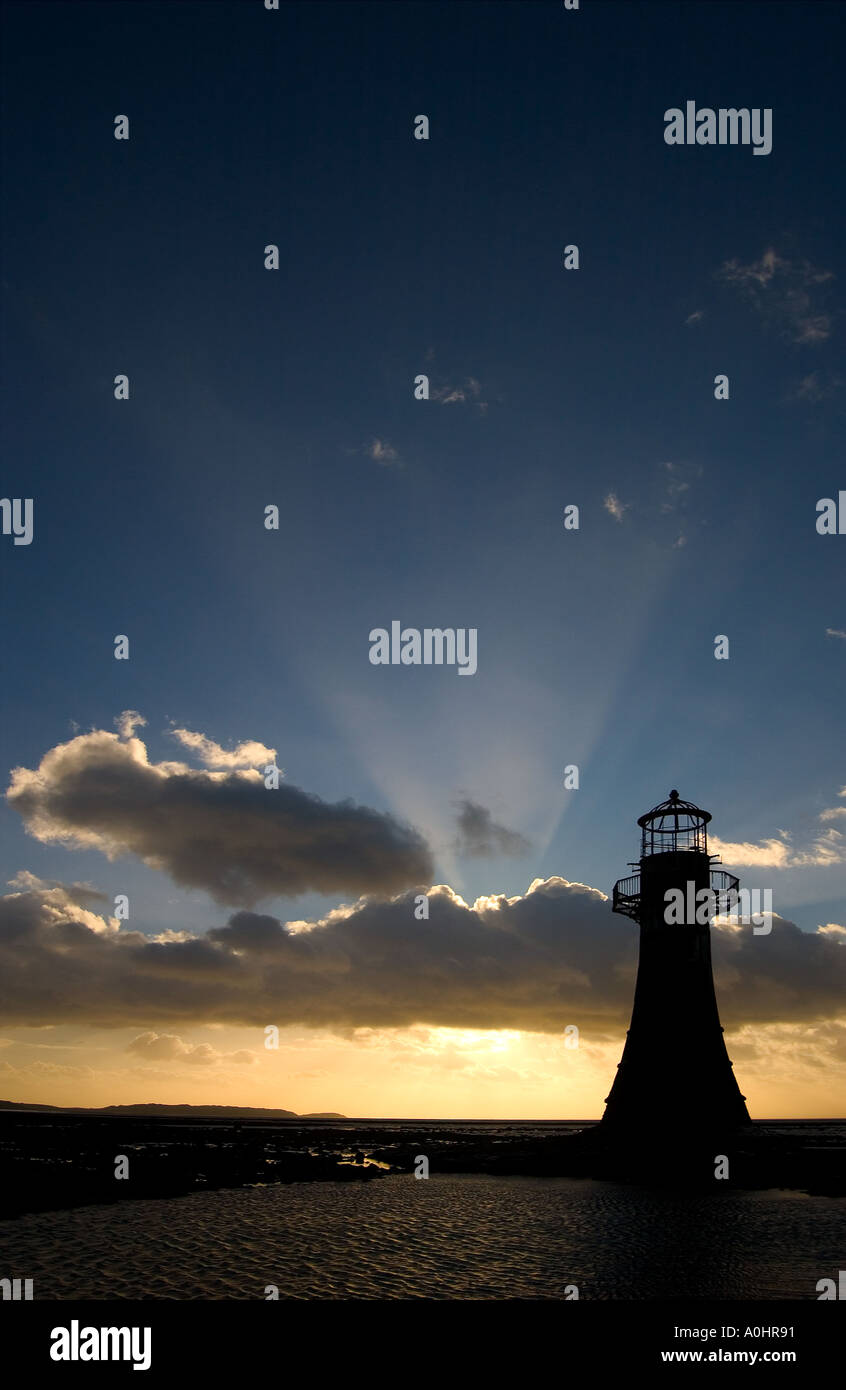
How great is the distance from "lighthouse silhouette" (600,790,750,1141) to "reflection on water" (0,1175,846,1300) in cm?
463

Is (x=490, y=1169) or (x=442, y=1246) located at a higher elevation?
(x=442, y=1246)

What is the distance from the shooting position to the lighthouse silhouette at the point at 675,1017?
45375mm

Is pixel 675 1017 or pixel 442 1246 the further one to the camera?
pixel 675 1017

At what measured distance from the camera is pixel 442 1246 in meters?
30.1

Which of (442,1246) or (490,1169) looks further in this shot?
(490,1169)

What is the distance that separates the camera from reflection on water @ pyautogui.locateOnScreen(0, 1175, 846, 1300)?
79.2 ft

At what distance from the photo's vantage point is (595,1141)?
5122 centimetres

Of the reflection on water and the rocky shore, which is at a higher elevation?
the reflection on water

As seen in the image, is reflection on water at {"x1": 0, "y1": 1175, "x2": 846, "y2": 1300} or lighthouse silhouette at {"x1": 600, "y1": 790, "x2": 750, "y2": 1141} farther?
lighthouse silhouette at {"x1": 600, "y1": 790, "x2": 750, "y2": 1141}

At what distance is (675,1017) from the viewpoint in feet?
151

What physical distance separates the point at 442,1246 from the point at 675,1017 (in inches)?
821
